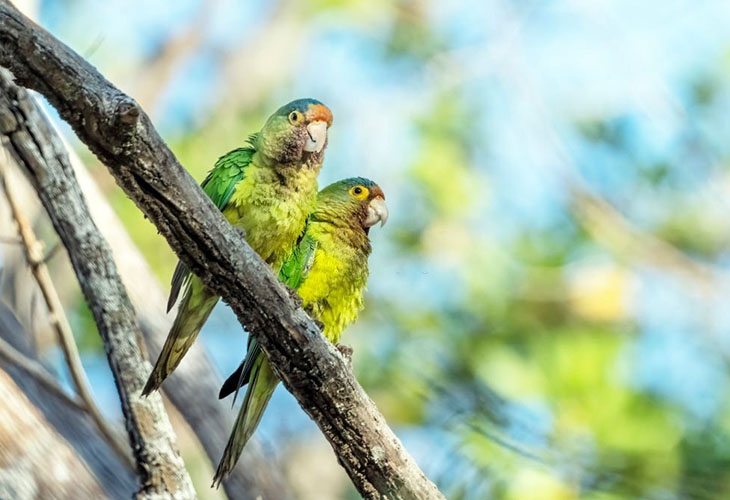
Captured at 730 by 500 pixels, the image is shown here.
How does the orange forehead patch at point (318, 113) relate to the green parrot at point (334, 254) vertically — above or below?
below

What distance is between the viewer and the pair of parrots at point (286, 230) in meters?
3.10

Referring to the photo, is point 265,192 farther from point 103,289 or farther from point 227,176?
point 103,289

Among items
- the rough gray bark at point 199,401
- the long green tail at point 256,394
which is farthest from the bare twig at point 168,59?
→ the long green tail at point 256,394

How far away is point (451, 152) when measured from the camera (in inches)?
368

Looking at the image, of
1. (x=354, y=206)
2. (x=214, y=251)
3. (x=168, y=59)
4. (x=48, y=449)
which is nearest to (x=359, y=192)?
(x=354, y=206)

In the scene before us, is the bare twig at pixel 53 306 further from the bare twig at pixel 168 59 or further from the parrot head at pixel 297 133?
the bare twig at pixel 168 59

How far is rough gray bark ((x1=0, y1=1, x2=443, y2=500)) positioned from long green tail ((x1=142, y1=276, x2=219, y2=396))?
0.30 meters

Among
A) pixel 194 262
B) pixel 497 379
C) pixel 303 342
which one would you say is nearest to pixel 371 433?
pixel 303 342

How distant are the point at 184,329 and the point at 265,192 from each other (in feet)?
1.86

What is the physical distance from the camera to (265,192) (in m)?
3.31

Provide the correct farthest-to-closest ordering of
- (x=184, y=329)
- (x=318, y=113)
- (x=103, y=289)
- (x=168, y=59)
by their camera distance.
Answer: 1. (x=168, y=59)
2. (x=103, y=289)
3. (x=184, y=329)
4. (x=318, y=113)

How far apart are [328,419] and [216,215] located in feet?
2.73

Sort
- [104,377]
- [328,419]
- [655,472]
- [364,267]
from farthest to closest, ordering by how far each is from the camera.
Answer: [104,377] < [655,472] < [364,267] < [328,419]

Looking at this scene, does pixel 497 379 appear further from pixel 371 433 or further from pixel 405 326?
pixel 371 433
